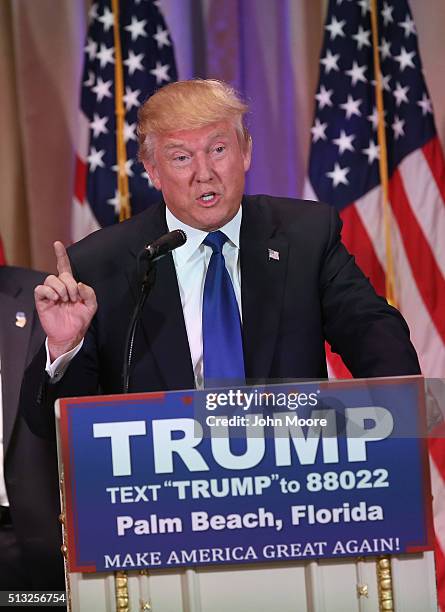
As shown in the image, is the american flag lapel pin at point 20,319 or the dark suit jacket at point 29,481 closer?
the dark suit jacket at point 29,481

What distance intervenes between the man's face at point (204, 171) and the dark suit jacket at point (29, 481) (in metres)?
0.93

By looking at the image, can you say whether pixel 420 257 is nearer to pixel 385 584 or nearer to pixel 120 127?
pixel 120 127

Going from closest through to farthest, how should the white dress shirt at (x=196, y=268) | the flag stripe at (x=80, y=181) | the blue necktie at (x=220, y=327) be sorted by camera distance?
the blue necktie at (x=220, y=327)
the white dress shirt at (x=196, y=268)
the flag stripe at (x=80, y=181)

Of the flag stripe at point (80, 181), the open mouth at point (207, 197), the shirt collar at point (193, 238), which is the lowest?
the shirt collar at point (193, 238)

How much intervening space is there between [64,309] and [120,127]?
7.54 feet

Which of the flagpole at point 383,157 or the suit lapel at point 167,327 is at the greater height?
the flagpole at point 383,157

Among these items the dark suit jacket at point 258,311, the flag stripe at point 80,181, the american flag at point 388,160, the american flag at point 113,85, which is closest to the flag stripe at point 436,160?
the american flag at point 388,160

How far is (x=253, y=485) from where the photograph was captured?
160 centimetres

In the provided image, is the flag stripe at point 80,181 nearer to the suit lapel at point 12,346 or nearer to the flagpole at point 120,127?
the flagpole at point 120,127

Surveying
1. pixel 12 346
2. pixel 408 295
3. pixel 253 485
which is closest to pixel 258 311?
pixel 253 485

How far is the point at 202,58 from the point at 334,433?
325 centimetres

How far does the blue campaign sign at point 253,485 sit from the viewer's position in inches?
62.7

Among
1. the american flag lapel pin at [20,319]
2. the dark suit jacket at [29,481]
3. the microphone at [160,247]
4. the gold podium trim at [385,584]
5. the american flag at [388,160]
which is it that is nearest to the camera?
the gold podium trim at [385,584]

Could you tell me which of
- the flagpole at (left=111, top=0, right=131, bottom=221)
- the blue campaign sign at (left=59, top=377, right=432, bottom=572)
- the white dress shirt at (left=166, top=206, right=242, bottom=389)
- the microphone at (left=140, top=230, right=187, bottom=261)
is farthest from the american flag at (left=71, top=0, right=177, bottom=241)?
the blue campaign sign at (left=59, top=377, right=432, bottom=572)
